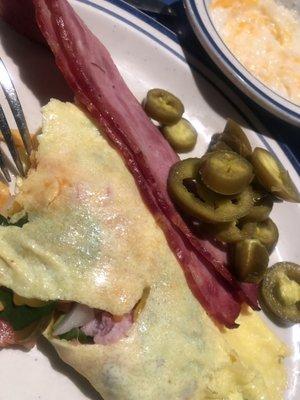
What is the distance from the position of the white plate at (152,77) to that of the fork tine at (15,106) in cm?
21

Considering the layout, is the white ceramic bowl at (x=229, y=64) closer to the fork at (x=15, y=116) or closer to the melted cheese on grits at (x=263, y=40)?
the melted cheese on grits at (x=263, y=40)

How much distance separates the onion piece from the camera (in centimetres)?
229

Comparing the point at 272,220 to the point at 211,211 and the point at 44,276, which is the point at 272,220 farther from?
the point at 44,276

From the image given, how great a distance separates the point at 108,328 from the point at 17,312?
35cm

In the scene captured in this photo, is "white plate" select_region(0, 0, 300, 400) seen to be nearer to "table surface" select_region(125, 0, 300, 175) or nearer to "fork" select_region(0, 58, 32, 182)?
"table surface" select_region(125, 0, 300, 175)

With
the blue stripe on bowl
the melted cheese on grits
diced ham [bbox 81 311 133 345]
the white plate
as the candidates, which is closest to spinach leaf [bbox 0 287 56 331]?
diced ham [bbox 81 311 133 345]

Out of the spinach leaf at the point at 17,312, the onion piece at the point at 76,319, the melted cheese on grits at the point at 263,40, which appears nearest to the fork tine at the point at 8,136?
the spinach leaf at the point at 17,312

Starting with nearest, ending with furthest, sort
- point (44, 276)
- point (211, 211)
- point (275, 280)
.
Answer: point (44, 276) < point (211, 211) < point (275, 280)

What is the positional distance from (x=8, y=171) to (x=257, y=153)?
3.79 ft

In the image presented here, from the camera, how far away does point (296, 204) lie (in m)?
3.13

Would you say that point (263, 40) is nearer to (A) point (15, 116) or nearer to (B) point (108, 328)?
(A) point (15, 116)

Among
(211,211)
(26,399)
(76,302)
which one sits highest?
(211,211)

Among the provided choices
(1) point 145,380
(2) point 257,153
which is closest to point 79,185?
(1) point 145,380

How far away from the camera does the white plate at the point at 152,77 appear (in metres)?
2.79
